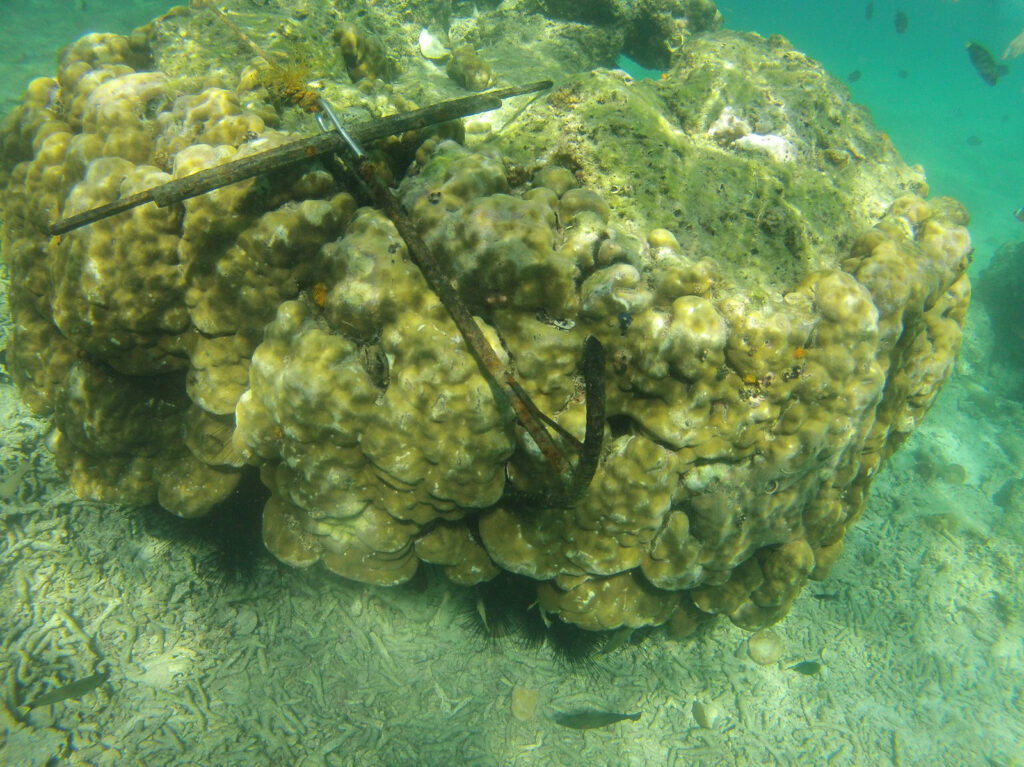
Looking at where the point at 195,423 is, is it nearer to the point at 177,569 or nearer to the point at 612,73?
the point at 177,569

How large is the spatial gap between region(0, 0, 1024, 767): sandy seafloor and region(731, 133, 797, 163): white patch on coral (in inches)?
193

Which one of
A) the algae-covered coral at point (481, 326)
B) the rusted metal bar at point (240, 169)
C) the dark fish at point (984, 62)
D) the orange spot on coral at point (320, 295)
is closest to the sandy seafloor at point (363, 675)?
the algae-covered coral at point (481, 326)

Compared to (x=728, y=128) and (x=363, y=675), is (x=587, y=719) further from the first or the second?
(x=728, y=128)

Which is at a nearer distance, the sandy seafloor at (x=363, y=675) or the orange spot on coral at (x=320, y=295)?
the orange spot on coral at (x=320, y=295)

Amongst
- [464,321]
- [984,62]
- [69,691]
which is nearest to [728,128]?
[464,321]

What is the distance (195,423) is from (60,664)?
7.52 feet

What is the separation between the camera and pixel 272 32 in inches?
182

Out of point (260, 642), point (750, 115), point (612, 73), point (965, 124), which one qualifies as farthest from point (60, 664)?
point (965, 124)

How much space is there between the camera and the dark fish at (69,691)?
3621 mm

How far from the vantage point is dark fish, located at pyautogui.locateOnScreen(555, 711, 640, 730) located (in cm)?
449

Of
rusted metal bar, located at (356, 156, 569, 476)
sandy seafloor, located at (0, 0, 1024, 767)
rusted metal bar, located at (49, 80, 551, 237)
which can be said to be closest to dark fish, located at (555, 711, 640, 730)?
sandy seafloor, located at (0, 0, 1024, 767)

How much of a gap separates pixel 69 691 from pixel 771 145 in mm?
7363

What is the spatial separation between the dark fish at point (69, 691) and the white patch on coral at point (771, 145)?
6939mm

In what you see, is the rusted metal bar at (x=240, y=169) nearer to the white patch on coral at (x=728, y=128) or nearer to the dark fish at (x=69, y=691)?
the white patch on coral at (x=728, y=128)
